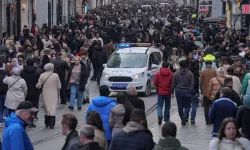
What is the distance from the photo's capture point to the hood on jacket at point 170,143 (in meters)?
9.80

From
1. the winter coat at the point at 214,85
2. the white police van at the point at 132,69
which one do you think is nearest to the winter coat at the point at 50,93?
the winter coat at the point at 214,85

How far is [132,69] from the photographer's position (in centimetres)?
2706

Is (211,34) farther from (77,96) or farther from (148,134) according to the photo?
(148,134)

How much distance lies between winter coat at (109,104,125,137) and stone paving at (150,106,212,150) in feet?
13.8

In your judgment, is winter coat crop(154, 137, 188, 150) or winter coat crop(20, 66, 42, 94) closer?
winter coat crop(154, 137, 188, 150)

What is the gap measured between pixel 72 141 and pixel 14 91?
872 centimetres

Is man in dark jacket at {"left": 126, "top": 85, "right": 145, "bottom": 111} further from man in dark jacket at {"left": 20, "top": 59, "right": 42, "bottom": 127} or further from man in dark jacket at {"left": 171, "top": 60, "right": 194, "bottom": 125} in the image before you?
man in dark jacket at {"left": 20, "top": 59, "right": 42, "bottom": 127}

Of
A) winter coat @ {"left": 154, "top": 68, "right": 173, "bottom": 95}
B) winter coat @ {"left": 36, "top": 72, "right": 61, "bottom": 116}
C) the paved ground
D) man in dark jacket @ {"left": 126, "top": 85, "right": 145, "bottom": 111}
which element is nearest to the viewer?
man in dark jacket @ {"left": 126, "top": 85, "right": 145, "bottom": 111}

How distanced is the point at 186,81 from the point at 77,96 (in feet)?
16.0

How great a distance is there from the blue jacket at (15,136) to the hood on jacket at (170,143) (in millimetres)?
1917

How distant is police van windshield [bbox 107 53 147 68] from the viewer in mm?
27500

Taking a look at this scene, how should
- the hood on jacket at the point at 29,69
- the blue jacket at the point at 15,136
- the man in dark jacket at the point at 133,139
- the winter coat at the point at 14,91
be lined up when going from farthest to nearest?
the hood on jacket at the point at 29,69, the winter coat at the point at 14,91, the man in dark jacket at the point at 133,139, the blue jacket at the point at 15,136

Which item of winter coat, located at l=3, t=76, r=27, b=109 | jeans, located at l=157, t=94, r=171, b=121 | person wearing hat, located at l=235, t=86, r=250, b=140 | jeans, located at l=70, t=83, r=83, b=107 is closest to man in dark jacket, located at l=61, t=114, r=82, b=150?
person wearing hat, located at l=235, t=86, r=250, b=140

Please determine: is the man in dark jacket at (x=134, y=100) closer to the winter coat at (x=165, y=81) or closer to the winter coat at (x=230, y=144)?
the winter coat at (x=230, y=144)
